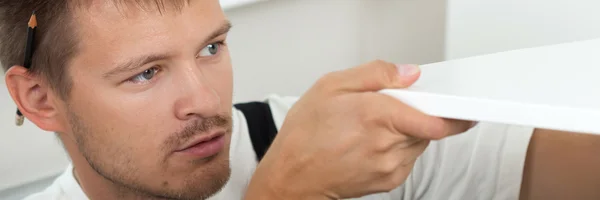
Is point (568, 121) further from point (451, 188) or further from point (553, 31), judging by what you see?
point (553, 31)

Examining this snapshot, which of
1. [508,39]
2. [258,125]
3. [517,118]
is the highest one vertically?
[517,118]

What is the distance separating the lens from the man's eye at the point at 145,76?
77 centimetres

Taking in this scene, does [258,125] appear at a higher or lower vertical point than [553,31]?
lower

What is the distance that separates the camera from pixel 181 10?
0.77 m

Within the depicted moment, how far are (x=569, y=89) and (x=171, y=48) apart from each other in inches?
17.6

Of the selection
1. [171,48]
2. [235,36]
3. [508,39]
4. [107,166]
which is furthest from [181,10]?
[508,39]

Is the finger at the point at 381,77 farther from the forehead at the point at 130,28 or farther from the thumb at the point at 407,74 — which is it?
the forehead at the point at 130,28

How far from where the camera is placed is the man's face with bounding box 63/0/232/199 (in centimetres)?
75

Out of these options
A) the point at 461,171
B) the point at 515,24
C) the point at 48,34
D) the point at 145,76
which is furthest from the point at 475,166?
the point at 48,34

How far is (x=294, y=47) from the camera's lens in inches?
50.3

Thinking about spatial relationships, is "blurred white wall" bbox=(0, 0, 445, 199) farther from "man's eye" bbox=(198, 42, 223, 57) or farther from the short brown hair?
"man's eye" bbox=(198, 42, 223, 57)

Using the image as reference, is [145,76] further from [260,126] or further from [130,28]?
[260,126]

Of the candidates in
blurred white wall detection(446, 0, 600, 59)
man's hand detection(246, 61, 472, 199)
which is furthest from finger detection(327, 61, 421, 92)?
blurred white wall detection(446, 0, 600, 59)

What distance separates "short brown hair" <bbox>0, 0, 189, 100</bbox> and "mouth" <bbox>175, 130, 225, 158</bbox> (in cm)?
16
